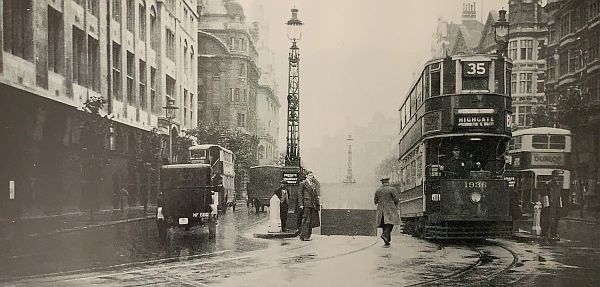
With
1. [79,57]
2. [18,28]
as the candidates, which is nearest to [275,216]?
[79,57]

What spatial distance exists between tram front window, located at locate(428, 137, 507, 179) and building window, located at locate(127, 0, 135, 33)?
764 cm

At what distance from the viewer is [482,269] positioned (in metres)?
10.7

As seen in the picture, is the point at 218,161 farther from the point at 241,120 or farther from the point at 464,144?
the point at 464,144

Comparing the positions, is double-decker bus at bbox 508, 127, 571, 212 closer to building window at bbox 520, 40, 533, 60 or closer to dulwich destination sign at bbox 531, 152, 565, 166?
dulwich destination sign at bbox 531, 152, 565, 166

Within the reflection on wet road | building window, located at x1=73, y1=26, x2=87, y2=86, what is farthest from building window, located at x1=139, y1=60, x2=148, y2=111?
the reflection on wet road

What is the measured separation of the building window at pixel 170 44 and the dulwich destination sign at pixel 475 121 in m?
6.26

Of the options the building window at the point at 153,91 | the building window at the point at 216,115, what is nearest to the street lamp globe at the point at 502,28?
the building window at the point at 216,115

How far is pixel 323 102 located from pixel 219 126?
2696 millimetres

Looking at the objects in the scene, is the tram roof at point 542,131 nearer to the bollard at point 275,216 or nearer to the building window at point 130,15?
the bollard at point 275,216

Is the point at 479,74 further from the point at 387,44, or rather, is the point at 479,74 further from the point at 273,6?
the point at 273,6

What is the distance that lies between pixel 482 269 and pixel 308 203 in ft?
17.8

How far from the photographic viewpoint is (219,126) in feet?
47.0

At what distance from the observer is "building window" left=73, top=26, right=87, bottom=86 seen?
16.3 m

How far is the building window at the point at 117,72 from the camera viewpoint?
17.0 m
